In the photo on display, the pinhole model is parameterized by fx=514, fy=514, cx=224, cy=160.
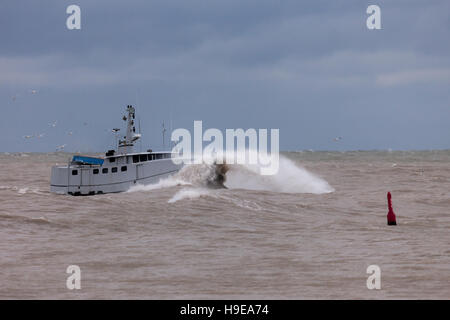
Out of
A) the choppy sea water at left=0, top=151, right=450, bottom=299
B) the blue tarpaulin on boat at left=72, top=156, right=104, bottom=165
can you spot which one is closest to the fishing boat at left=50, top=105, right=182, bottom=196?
the blue tarpaulin on boat at left=72, top=156, right=104, bottom=165

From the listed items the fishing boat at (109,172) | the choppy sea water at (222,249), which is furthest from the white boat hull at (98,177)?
the choppy sea water at (222,249)

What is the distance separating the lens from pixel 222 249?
17812 millimetres

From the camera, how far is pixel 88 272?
14.4 meters

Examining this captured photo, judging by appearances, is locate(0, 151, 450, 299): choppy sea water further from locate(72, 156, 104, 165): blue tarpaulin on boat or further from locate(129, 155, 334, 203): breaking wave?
locate(129, 155, 334, 203): breaking wave

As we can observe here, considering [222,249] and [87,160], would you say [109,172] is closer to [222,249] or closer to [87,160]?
[87,160]

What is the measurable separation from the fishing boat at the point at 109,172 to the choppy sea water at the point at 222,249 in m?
10.3

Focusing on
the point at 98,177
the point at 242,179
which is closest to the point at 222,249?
the point at 98,177

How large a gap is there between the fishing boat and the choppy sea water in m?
10.3

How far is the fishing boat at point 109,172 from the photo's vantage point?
43.4m

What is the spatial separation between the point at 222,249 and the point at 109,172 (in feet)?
94.3

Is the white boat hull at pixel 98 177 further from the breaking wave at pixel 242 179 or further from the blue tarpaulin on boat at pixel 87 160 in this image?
the breaking wave at pixel 242 179
